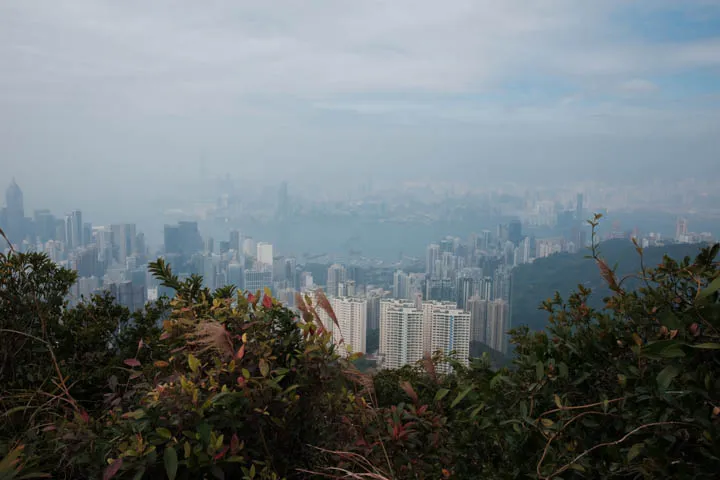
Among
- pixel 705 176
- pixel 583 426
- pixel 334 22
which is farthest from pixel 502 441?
pixel 334 22

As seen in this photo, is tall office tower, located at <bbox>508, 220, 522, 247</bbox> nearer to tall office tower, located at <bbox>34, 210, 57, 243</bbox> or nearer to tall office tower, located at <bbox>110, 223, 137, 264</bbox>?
tall office tower, located at <bbox>110, 223, 137, 264</bbox>

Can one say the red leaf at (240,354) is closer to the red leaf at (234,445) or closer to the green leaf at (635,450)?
the red leaf at (234,445)

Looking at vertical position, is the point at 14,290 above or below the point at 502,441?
above

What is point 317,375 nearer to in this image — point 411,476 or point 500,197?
point 411,476

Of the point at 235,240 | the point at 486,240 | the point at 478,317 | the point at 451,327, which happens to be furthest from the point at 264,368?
the point at 235,240

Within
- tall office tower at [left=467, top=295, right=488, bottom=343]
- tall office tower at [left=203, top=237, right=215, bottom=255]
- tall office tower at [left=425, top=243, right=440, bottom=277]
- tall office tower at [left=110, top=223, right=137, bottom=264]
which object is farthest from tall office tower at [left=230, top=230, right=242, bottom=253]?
tall office tower at [left=467, top=295, right=488, bottom=343]

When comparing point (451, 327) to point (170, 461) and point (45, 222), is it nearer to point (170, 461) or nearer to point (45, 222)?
point (170, 461)
